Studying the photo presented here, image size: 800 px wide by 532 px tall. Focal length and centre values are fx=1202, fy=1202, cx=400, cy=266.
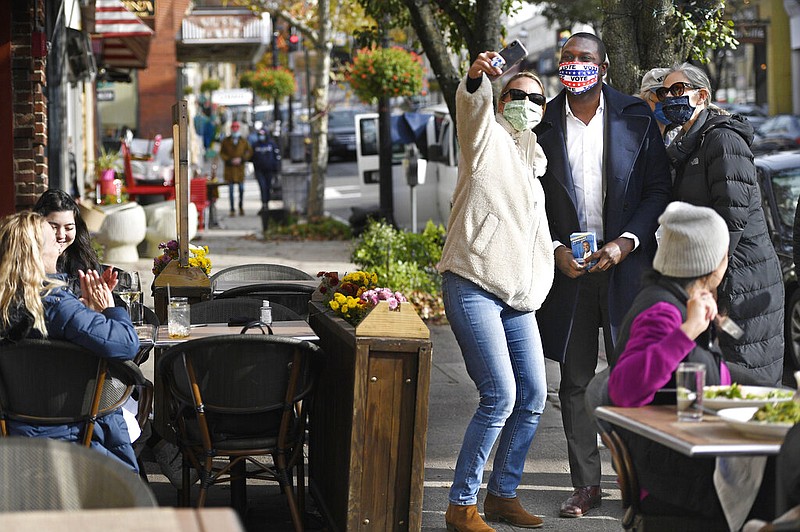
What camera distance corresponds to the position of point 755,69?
51.7 m

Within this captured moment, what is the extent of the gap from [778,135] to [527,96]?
29276 millimetres

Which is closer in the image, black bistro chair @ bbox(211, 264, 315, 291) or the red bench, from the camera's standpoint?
black bistro chair @ bbox(211, 264, 315, 291)

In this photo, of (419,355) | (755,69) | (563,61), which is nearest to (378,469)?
(419,355)

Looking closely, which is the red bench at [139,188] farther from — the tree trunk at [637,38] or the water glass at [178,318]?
the water glass at [178,318]

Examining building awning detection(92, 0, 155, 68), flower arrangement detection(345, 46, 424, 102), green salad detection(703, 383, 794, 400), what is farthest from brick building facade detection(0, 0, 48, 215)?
flower arrangement detection(345, 46, 424, 102)

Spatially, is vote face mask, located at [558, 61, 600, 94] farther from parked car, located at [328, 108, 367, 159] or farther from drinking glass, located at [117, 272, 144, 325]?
parked car, located at [328, 108, 367, 159]

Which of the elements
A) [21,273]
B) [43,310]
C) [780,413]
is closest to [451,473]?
[43,310]

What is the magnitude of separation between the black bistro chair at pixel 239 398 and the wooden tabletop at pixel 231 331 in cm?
15

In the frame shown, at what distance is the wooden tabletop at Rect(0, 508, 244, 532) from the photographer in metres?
2.54

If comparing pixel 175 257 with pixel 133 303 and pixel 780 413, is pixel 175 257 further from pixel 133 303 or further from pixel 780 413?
pixel 780 413

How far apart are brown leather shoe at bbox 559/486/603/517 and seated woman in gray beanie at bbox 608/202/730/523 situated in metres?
1.75

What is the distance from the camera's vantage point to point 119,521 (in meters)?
2.59

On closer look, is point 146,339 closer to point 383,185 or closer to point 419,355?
point 419,355

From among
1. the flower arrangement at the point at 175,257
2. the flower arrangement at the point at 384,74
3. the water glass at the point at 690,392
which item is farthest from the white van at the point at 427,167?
the water glass at the point at 690,392
